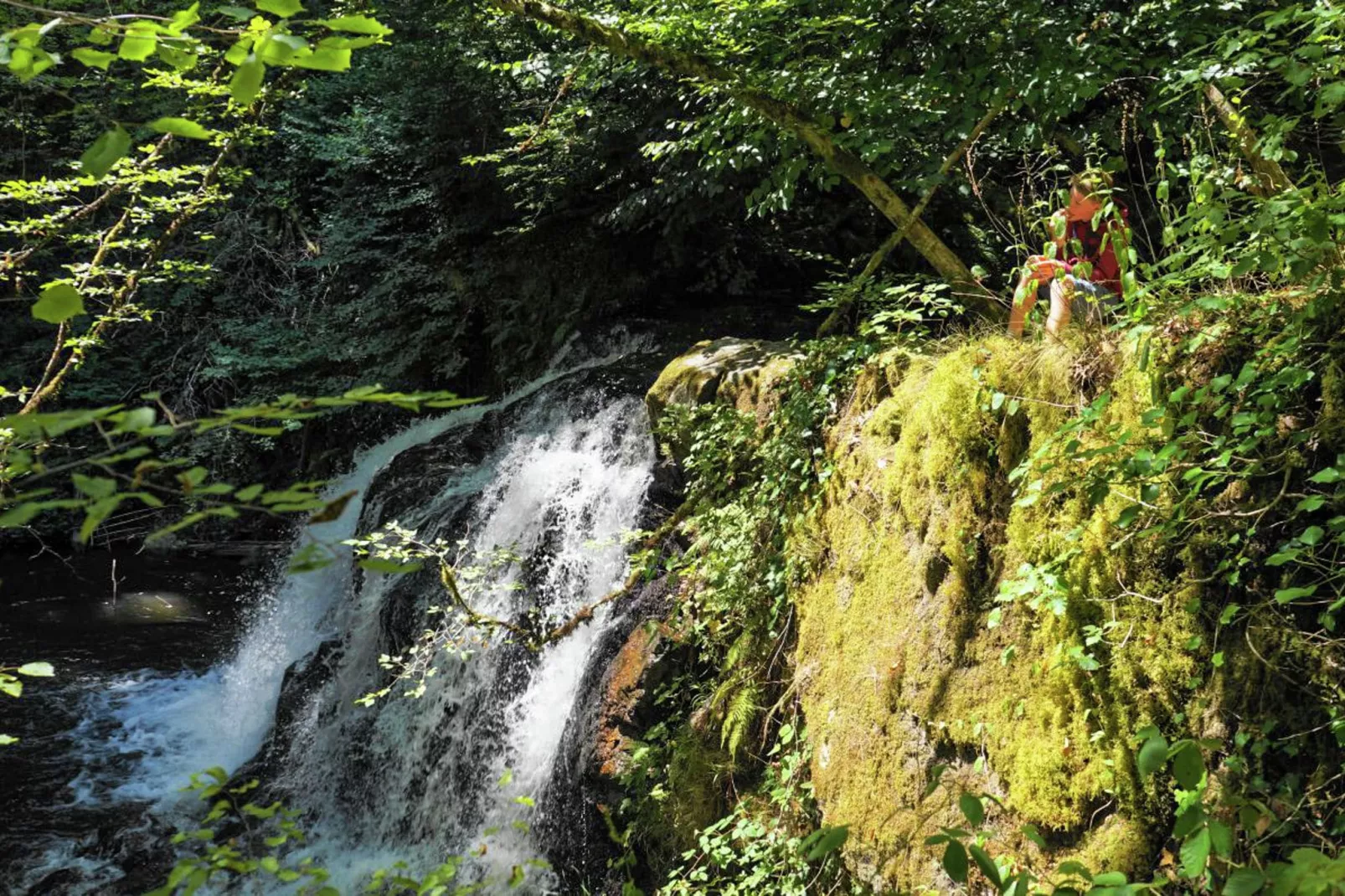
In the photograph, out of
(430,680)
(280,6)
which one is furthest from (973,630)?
(430,680)

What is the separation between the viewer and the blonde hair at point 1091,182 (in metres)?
3.20

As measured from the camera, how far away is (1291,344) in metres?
2.23

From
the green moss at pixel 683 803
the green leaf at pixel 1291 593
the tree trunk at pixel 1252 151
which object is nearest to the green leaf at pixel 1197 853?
the green leaf at pixel 1291 593

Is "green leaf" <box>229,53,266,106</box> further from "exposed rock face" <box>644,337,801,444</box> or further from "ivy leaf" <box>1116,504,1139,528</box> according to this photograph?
"exposed rock face" <box>644,337,801,444</box>

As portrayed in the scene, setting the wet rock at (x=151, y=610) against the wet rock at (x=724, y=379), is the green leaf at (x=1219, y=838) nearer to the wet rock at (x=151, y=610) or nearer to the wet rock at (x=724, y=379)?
the wet rock at (x=724, y=379)

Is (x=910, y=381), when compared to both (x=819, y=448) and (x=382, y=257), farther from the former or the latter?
(x=382, y=257)

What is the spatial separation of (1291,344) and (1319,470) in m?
0.33

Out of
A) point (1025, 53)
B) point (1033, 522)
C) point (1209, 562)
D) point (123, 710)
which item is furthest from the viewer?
point (123, 710)

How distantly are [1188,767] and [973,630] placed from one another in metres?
1.67

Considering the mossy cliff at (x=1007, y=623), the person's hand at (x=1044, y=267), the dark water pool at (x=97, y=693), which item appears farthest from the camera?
the dark water pool at (x=97, y=693)

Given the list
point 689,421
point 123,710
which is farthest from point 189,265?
point 123,710

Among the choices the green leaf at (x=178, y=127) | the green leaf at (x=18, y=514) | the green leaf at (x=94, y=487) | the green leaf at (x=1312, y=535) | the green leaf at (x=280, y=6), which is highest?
the green leaf at (x=280, y=6)

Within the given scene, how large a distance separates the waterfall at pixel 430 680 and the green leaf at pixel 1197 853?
3810 millimetres

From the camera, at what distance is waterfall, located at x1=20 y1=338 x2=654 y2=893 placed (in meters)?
6.01
